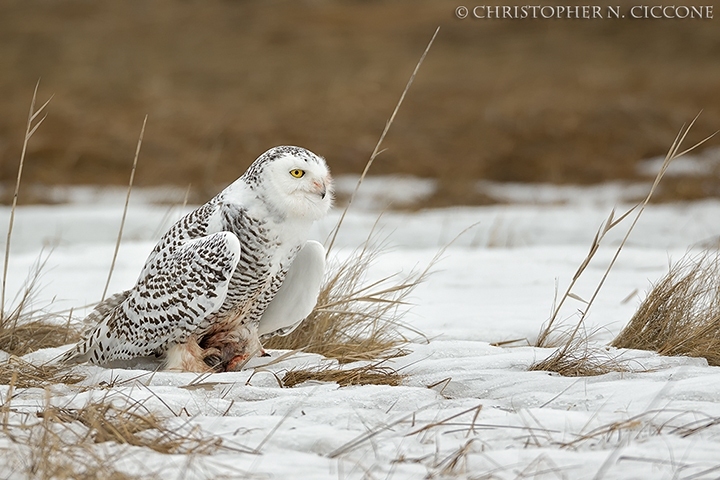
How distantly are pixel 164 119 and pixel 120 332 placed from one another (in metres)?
13.4

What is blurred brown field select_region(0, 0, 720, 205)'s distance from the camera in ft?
44.8

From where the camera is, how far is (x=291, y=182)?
3186mm

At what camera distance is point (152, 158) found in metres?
13.9

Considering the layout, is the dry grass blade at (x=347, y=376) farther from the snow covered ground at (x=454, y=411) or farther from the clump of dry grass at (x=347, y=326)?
the clump of dry grass at (x=347, y=326)

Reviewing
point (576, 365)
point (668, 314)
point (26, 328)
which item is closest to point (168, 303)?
point (26, 328)

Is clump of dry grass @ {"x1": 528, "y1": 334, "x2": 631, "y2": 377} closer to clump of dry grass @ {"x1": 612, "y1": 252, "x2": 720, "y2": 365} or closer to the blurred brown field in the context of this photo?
clump of dry grass @ {"x1": 612, "y1": 252, "x2": 720, "y2": 365}

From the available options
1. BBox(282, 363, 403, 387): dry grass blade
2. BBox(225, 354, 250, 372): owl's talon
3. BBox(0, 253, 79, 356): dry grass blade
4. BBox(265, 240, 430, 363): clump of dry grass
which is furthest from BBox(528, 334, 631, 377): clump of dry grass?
BBox(0, 253, 79, 356): dry grass blade

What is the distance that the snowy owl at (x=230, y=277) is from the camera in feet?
10.4

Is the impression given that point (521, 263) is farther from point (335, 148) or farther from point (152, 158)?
point (152, 158)

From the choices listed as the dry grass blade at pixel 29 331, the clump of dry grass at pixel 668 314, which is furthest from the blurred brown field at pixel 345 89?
the clump of dry grass at pixel 668 314

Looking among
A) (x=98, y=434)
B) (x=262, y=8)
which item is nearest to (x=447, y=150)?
(x=98, y=434)

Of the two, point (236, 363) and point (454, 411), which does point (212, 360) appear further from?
point (454, 411)

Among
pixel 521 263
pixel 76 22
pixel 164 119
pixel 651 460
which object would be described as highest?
pixel 76 22

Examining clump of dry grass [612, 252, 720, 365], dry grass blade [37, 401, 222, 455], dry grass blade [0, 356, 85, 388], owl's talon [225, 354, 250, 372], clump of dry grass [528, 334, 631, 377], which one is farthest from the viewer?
clump of dry grass [612, 252, 720, 365]
